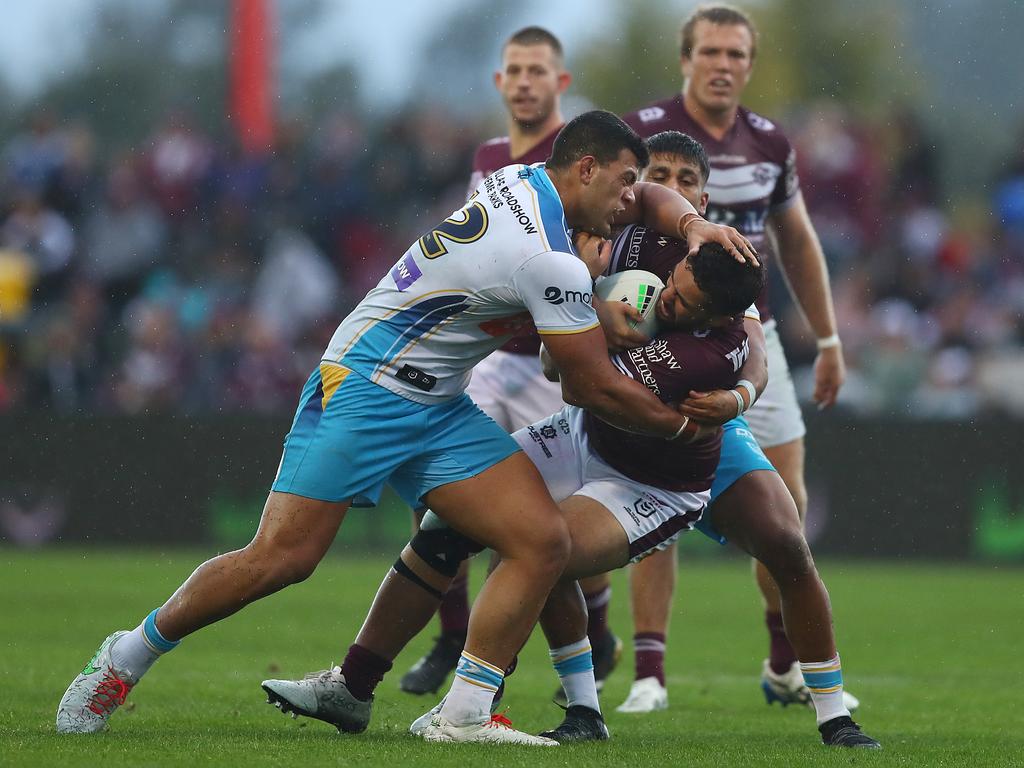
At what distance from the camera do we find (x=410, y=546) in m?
6.38

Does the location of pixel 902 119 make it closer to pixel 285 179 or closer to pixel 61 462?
pixel 285 179

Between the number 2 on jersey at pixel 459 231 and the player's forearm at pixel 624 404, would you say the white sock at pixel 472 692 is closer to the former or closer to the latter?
the player's forearm at pixel 624 404

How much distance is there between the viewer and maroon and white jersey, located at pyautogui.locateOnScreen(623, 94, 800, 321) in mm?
8102

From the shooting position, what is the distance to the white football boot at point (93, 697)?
5906 mm

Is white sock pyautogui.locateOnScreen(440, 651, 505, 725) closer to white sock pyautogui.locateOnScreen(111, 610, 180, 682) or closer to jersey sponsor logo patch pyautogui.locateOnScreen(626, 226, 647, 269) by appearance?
white sock pyautogui.locateOnScreen(111, 610, 180, 682)

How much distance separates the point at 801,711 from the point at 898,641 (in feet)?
10.7

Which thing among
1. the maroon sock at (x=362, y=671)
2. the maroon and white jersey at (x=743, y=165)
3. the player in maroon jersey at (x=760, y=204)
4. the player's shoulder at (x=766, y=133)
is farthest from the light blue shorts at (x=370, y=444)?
the player's shoulder at (x=766, y=133)

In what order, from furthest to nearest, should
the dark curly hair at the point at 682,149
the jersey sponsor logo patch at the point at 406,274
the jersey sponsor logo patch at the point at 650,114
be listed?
1. the jersey sponsor logo patch at the point at 650,114
2. the dark curly hair at the point at 682,149
3. the jersey sponsor logo patch at the point at 406,274

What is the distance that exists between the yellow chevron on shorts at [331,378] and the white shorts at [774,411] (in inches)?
105

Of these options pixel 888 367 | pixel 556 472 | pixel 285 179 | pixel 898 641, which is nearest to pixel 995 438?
pixel 888 367

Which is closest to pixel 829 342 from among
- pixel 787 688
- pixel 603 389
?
pixel 787 688

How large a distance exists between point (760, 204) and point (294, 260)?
1112cm

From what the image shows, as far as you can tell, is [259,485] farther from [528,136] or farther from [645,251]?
[645,251]

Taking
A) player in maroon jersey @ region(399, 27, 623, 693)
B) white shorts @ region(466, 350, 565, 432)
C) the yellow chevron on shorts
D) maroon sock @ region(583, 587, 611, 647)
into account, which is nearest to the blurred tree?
player in maroon jersey @ region(399, 27, 623, 693)
